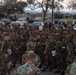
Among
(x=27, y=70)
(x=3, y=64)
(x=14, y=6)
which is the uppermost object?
(x=27, y=70)

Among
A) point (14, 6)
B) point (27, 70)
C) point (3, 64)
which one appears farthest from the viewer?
point (14, 6)

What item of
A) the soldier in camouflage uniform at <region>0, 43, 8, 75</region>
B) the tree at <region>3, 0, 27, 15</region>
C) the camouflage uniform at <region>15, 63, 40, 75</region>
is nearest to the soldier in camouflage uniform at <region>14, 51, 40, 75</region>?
the camouflage uniform at <region>15, 63, 40, 75</region>

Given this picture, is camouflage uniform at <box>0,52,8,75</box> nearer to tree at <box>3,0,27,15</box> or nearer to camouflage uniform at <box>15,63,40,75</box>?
camouflage uniform at <box>15,63,40,75</box>

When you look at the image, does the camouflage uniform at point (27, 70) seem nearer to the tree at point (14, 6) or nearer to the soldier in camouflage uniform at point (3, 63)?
the soldier in camouflage uniform at point (3, 63)

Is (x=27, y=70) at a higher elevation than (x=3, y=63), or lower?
higher

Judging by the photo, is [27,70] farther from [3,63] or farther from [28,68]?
[3,63]

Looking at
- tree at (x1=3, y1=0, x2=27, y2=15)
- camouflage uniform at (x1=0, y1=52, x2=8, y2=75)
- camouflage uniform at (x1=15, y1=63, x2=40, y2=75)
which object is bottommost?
tree at (x1=3, y1=0, x2=27, y2=15)

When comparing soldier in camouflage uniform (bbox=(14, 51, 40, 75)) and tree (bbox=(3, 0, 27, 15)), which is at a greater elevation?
soldier in camouflage uniform (bbox=(14, 51, 40, 75))

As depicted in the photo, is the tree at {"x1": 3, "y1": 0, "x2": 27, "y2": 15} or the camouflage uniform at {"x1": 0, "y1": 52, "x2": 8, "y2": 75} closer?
the camouflage uniform at {"x1": 0, "y1": 52, "x2": 8, "y2": 75}

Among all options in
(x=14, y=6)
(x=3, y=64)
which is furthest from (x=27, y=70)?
(x=14, y=6)

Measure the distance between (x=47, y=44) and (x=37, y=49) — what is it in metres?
0.51

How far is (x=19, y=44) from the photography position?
13273 millimetres

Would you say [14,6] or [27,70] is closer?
[27,70]

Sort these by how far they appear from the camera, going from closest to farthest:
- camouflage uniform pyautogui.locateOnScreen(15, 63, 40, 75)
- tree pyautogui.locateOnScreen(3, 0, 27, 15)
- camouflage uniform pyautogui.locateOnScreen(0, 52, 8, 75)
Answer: camouflage uniform pyautogui.locateOnScreen(15, 63, 40, 75), camouflage uniform pyautogui.locateOnScreen(0, 52, 8, 75), tree pyautogui.locateOnScreen(3, 0, 27, 15)
